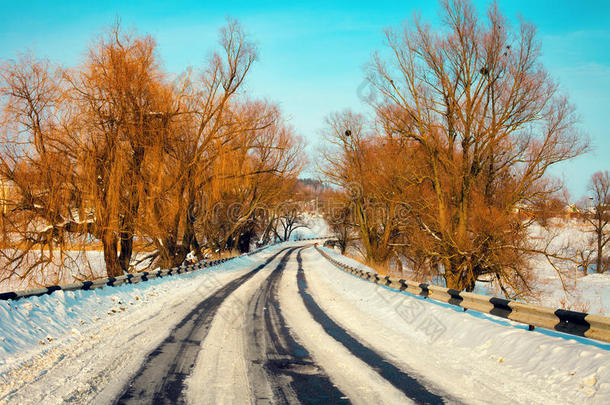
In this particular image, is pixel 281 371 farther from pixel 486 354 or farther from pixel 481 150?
pixel 481 150

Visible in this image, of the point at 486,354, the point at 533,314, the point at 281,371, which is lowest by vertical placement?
the point at 486,354

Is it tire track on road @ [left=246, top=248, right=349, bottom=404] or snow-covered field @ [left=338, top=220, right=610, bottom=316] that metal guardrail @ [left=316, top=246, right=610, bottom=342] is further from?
snow-covered field @ [left=338, top=220, right=610, bottom=316]

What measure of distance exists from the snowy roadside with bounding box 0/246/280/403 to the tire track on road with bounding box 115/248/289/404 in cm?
16

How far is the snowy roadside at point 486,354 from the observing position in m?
4.17

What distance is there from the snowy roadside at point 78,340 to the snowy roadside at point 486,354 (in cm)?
381

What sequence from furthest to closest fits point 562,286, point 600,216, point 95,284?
point 600,216, point 562,286, point 95,284

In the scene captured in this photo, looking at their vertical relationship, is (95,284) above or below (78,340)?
above

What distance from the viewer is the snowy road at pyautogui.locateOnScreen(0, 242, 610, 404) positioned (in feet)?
13.4

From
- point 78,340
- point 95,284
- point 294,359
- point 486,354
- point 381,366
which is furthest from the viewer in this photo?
point 95,284

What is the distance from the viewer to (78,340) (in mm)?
6301

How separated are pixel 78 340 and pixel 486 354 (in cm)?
658

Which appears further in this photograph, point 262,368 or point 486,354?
point 486,354

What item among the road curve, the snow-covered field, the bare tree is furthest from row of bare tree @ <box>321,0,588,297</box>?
the bare tree

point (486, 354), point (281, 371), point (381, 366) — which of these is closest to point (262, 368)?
point (281, 371)
